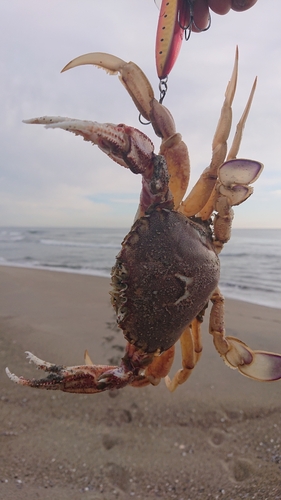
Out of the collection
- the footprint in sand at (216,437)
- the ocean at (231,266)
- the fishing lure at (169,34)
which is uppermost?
the fishing lure at (169,34)

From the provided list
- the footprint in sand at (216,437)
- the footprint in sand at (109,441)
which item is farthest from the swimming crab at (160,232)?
the footprint in sand at (216,437)

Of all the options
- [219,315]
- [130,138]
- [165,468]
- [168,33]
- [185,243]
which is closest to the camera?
[130,138]

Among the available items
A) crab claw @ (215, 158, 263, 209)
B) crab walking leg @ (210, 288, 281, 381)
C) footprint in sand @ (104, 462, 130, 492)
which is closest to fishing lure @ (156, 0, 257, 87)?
crab claw @ (215, 158, 263, 209)

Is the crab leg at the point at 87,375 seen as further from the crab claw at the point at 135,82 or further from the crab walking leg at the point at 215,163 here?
the crab claw at the point at 135,82

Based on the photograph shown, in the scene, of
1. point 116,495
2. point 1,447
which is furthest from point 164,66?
point 1,447

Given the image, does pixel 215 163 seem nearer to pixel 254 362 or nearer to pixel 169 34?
pixel 169 34

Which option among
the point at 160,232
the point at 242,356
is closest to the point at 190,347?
the point at 242,356

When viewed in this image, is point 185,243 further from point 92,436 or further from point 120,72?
point 92,436
